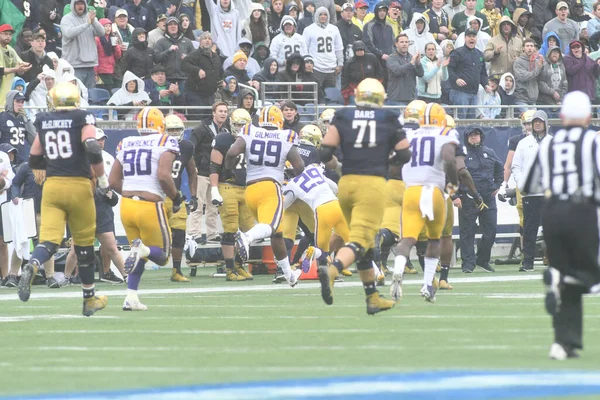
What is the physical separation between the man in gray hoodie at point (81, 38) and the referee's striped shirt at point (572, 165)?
1257 cm

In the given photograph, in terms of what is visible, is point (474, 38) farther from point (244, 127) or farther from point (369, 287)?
point (369, 287)

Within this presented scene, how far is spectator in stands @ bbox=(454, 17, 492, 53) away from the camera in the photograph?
75.6 feet

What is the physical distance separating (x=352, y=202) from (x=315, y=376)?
4.21 meters

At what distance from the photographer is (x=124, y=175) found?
42.7ft

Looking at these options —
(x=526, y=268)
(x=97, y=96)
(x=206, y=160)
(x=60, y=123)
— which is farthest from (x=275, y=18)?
(x=60, y=123)

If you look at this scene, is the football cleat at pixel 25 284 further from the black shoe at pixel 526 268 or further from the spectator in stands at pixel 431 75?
the spectator in stands at pixel 431 75

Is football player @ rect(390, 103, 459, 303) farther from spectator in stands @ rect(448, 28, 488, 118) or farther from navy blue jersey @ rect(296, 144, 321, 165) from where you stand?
spectator in stands @ rect(448, 28, 488, 118)

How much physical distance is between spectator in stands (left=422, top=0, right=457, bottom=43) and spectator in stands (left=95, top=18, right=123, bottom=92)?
584 centimetres

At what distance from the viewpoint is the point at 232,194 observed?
17.5 m

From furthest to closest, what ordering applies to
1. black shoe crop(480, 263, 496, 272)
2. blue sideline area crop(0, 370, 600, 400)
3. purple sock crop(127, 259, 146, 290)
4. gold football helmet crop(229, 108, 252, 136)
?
black shoe crop(480, 263, 496, 272)
gold football helmet crop(229, 108, 252, 136)
purple sock crop(127, 259, 146, 290)
blue sideline area crop(0, 370, 600, 400)

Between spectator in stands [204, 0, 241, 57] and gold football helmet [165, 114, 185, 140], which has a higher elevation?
spectator in stands [204, 0, 241, 57]

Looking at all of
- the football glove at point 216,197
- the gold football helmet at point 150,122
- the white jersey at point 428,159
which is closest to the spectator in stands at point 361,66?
the football glove at point 216,197

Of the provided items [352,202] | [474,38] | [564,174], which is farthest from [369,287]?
[474,38]

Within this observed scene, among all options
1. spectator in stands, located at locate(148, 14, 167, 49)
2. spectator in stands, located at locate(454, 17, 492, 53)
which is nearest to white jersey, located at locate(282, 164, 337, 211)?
spectator in stands, located at locate(148, 14, 167, 49)
